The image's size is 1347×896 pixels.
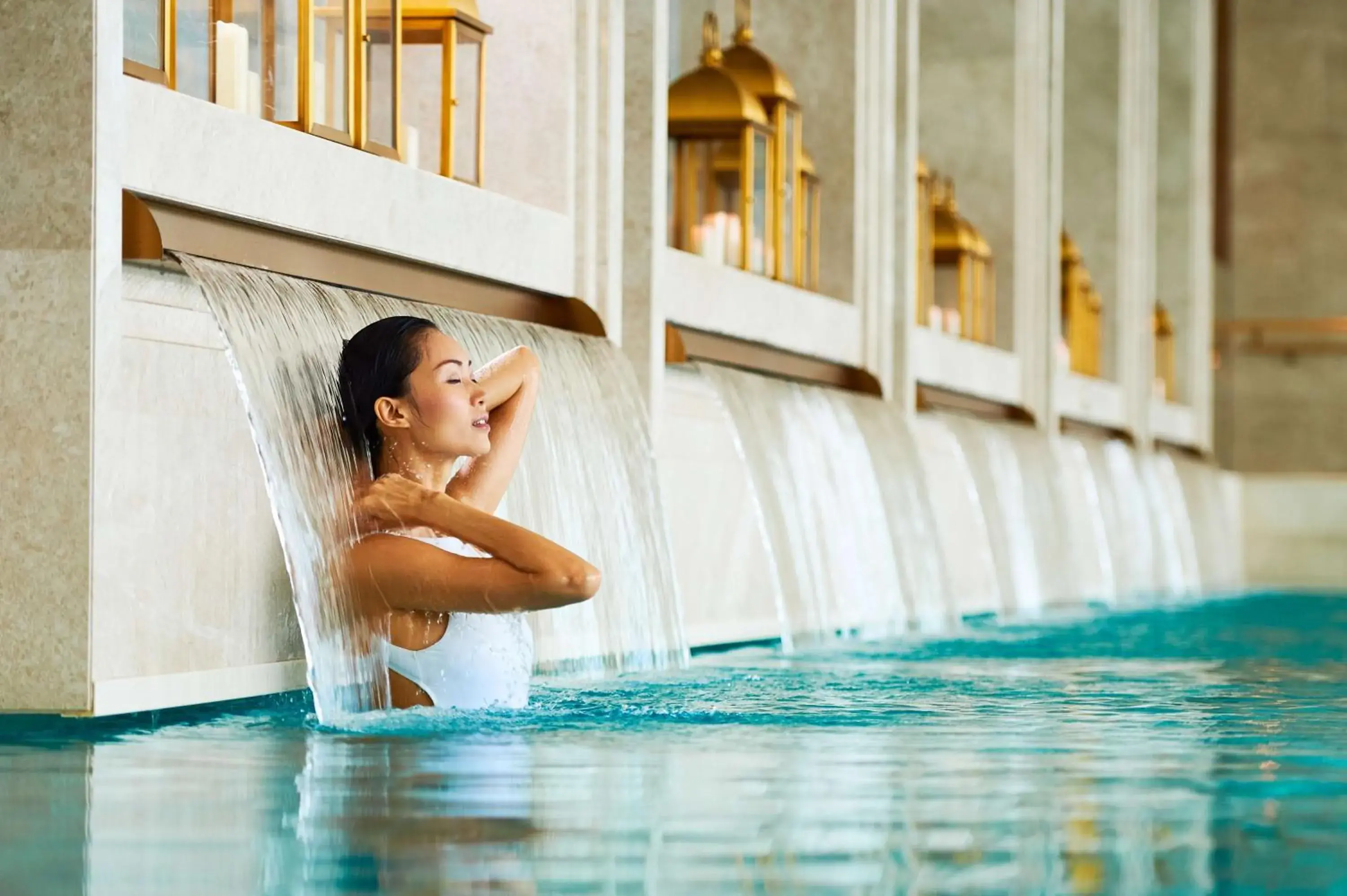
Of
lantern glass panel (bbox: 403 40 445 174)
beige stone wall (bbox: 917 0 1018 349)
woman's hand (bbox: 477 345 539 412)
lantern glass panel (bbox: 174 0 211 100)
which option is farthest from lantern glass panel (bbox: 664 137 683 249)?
Result: beige stone wall (bbox: 917 0 1018 349)

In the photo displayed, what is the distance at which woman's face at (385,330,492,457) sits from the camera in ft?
18.3

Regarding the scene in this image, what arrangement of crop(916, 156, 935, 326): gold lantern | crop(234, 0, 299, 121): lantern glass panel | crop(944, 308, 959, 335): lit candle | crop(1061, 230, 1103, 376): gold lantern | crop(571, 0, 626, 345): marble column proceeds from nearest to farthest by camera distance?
1. crop(234, 0, 299, 121): lantern glass panel
2. crop(571, 0, 626, 345): marble column
3. crop(916, 156, 935, 326): gold lantern
4. crop(944, 308, 959, 335): lit candle
5. crop(1061, 230, 1103, 376): gold lantern

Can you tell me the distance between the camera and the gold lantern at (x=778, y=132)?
10797mm

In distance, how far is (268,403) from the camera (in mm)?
5559

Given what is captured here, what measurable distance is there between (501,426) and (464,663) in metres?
0.97

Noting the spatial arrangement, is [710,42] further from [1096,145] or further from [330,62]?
[1096,145]

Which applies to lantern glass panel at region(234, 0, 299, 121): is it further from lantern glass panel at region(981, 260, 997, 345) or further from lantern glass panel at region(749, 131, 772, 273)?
lantern glass panel at region(981, 260, 997, 345)

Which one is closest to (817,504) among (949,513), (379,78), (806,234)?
(806,234)

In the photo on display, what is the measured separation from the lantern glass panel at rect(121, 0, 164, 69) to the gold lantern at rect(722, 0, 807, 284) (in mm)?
5023

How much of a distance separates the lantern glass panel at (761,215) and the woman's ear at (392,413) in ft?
16.9

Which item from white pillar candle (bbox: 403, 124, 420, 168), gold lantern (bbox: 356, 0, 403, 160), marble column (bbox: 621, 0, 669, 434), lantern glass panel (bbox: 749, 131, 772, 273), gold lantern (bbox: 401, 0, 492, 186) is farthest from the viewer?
lantern glass panel (bbox: 749, 131, 772, 273)

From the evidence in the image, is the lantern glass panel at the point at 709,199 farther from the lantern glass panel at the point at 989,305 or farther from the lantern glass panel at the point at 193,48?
the lantern glass panel at the point at 989,305

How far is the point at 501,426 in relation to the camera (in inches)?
244

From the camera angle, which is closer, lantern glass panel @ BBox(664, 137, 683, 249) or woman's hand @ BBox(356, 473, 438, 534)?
woman's hand @ BBox(356, 473, 438, 534)
